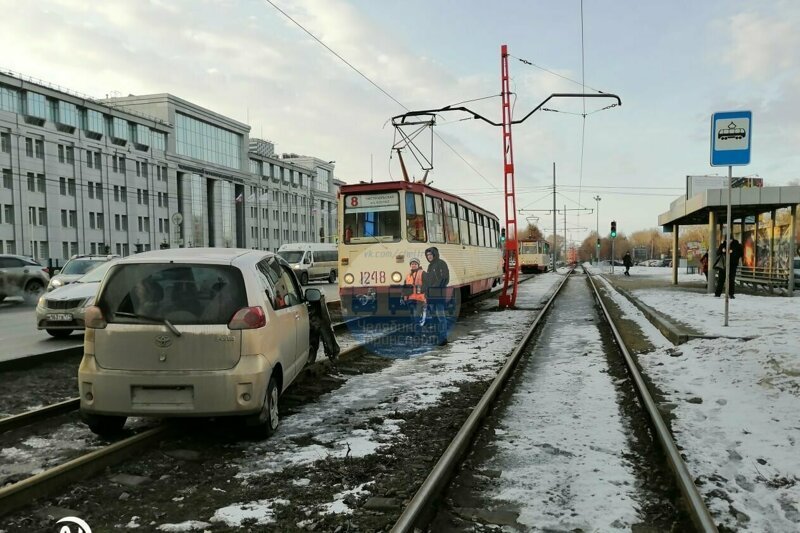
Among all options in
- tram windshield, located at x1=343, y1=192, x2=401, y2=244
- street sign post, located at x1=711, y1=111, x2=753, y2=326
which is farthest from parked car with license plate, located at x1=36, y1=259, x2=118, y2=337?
street sign post, located at x1=711, y1=111, x2=753, y2=326

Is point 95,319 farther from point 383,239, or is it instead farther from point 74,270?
point 74,270

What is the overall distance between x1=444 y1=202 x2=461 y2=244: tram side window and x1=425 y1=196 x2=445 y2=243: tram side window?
1.35 ft

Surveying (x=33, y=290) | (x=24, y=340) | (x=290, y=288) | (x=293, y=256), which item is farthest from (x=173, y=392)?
(x=293, y=256)

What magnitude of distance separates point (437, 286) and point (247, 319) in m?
7.07

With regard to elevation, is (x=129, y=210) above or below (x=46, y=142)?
below

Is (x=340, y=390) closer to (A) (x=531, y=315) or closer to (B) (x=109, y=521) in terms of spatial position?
(B) (x=109, y=521)

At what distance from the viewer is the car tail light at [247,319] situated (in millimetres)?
4938

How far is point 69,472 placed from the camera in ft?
13.9

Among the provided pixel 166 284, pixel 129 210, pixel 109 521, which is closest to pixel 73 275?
pixel 166 284

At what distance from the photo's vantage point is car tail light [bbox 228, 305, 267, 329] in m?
4.94

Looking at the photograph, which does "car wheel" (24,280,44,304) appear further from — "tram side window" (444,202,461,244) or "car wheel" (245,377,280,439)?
"car wheel" (245,377,280,439)

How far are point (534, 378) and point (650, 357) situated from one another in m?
2.54

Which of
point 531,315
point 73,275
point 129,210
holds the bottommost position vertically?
point 531,315

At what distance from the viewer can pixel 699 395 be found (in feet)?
22.0
